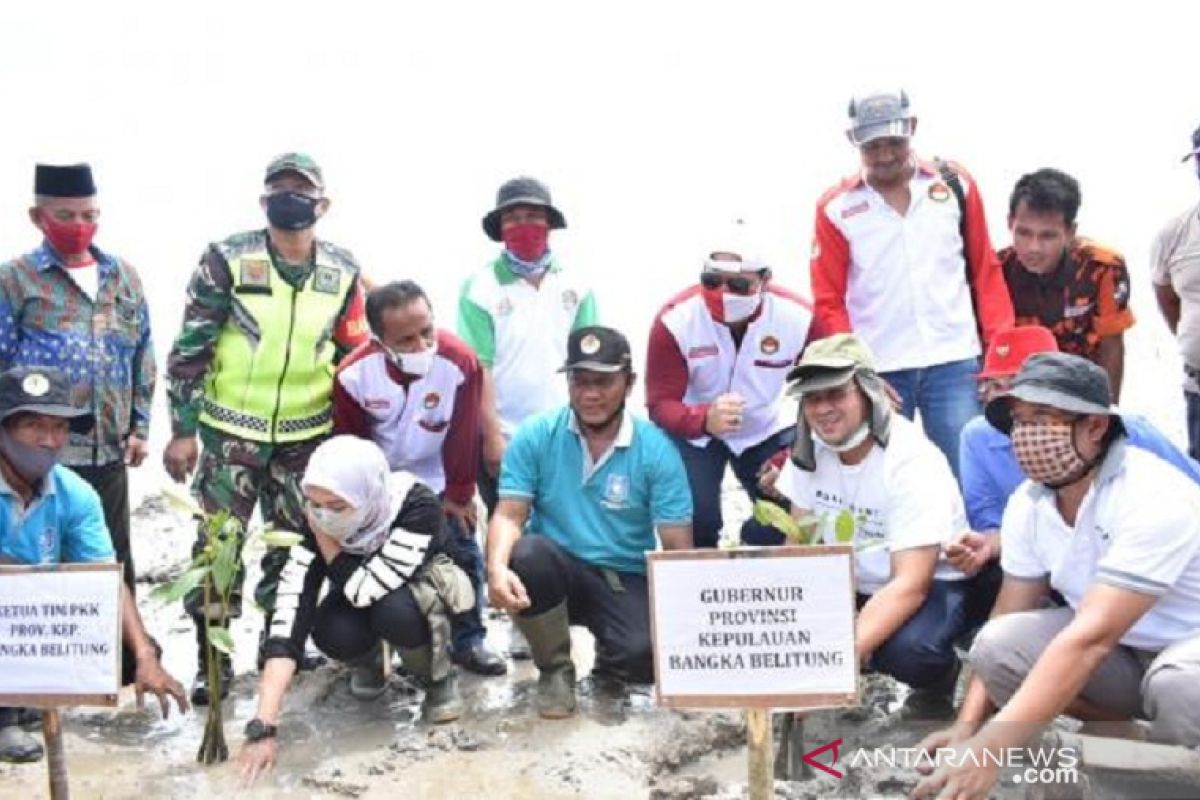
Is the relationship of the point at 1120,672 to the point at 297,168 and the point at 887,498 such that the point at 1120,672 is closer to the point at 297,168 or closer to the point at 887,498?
the point at 887,498

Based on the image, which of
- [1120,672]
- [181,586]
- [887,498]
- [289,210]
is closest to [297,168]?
[289,210]

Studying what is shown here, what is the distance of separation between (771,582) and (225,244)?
286cm

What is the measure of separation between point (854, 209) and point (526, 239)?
1.39m

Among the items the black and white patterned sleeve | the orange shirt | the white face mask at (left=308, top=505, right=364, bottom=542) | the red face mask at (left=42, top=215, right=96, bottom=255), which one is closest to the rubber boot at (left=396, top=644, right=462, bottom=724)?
the black and white patterned sleeve

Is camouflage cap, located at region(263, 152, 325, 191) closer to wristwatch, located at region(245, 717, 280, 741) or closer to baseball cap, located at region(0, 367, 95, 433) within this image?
baseball cap, located at region(0, 367, 95, 433)

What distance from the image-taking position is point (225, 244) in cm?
507

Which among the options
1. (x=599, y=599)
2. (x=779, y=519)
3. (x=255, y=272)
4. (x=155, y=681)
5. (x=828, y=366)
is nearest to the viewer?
(x=779, y=519)

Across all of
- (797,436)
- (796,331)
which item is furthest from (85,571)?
(796,331)

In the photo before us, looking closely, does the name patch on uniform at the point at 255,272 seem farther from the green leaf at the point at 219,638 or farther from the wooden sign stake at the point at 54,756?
the wooden sign stake at the point at 54,756

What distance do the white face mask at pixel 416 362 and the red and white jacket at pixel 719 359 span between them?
903 millimetres

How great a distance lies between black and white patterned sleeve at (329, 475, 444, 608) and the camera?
183 inches

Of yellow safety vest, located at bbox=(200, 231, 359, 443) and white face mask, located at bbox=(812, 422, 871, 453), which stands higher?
yellow safety vest, located at bbox=(200, 231, 359, 443)

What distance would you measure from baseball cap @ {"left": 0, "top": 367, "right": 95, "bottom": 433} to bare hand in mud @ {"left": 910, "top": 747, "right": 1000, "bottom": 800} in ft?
10.1

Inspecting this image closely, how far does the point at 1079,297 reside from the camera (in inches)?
202
